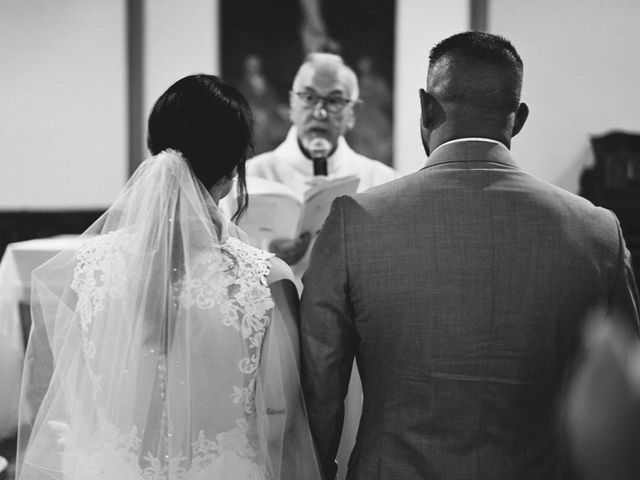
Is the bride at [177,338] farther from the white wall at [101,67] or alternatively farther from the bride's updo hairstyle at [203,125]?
the white wall at [101,67]

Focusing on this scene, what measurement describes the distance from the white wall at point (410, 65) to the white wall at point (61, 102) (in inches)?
75.9

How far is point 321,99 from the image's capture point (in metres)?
3.33

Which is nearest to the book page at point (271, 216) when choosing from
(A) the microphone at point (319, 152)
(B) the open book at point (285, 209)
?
(B) the open book at point (285, 209)

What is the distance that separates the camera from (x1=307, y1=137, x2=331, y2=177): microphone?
342cm

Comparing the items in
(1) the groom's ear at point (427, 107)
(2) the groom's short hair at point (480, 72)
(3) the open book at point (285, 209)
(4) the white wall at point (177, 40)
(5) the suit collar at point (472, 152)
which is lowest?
(3) the open book at point (285, 209)

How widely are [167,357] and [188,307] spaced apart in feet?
0.39

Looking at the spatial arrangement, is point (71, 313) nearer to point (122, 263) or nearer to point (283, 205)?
point (122, 263)

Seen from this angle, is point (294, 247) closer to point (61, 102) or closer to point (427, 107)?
point (427, 107)

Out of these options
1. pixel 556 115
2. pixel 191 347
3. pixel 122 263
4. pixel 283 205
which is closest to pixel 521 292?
pixel 191 347

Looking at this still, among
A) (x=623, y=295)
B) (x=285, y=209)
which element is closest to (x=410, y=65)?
(x=285, y=209)

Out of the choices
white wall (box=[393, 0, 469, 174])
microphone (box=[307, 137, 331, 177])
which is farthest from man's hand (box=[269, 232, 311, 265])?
white wall (box=[393, 0, 469, 174])

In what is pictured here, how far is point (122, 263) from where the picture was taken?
1.50 meters

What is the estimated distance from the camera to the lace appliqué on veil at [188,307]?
149 centimetres

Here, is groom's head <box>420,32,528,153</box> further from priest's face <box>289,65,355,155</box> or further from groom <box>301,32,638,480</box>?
priest's face <box>289,65,355,155</box>
